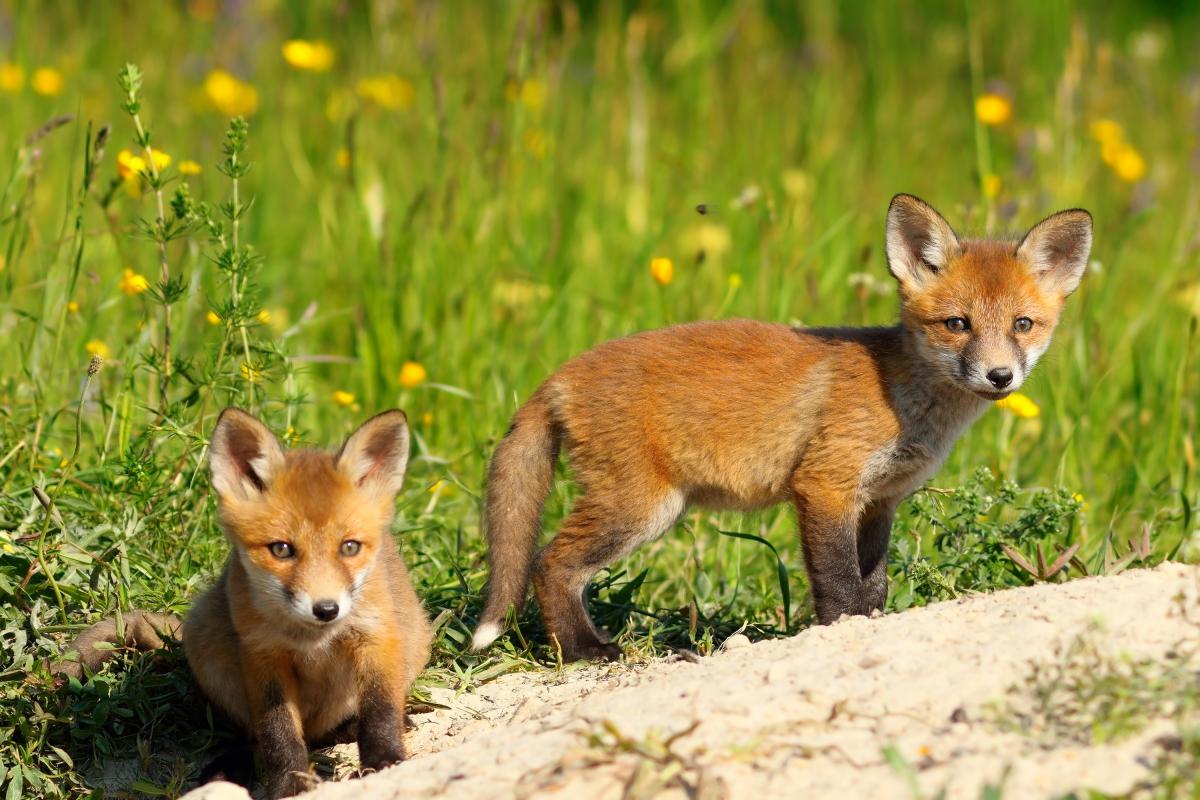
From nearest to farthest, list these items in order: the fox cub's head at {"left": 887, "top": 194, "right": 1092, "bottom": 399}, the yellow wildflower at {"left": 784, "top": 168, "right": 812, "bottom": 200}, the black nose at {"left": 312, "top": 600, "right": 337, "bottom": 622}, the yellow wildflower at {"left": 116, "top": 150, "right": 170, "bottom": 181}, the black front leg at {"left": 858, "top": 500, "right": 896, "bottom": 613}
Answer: the black nose at {"left": 312, "top": 600, "right": 337, "bottom": 622}
the fox cub's head at {"left": 887, "top": 194, "right": 1092, "bottom": 399}
the black front leg at {"left": 858, "top": 500, "right": 896, "bottom": 613}
the yellow wildflower at {"left": 116, "top": 150, "right": 170, "bottom": 181}
the yellow wildflower at {"left": 784, "top": 168, "right": 812, "bottom": 200}

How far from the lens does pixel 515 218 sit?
7.93 metres

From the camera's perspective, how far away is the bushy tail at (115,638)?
15.0ft

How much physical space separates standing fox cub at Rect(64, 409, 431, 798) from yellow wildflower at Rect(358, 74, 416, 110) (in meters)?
4.69

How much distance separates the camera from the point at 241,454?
4.20m

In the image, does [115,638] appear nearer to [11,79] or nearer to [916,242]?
[916,242]

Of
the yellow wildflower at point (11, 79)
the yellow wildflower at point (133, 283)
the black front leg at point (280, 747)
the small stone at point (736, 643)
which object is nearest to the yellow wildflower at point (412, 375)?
the yellow wildflower at point (133, 283)

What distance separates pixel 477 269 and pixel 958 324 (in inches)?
126

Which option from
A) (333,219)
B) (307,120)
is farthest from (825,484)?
(307,120)

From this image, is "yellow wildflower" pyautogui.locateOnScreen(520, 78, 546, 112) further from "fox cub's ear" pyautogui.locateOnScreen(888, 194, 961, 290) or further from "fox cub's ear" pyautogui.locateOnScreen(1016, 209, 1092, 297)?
"fox cub's ear" pyautogui.locateOnScreen(1016, 209, 1092, 297)

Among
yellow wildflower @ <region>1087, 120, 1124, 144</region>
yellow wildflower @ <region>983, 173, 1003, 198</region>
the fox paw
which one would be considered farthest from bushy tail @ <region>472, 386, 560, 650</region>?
yellow wildflower @ <region>1087, 120, 1124, 144</region>

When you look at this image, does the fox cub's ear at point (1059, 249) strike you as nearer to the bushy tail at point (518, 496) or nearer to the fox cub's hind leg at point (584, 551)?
the fox cub's hind leg at point (584, 551)

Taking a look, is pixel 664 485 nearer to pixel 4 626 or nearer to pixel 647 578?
pixel 647 578

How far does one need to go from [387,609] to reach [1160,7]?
17.5 m

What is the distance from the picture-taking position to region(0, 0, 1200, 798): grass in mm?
5020
